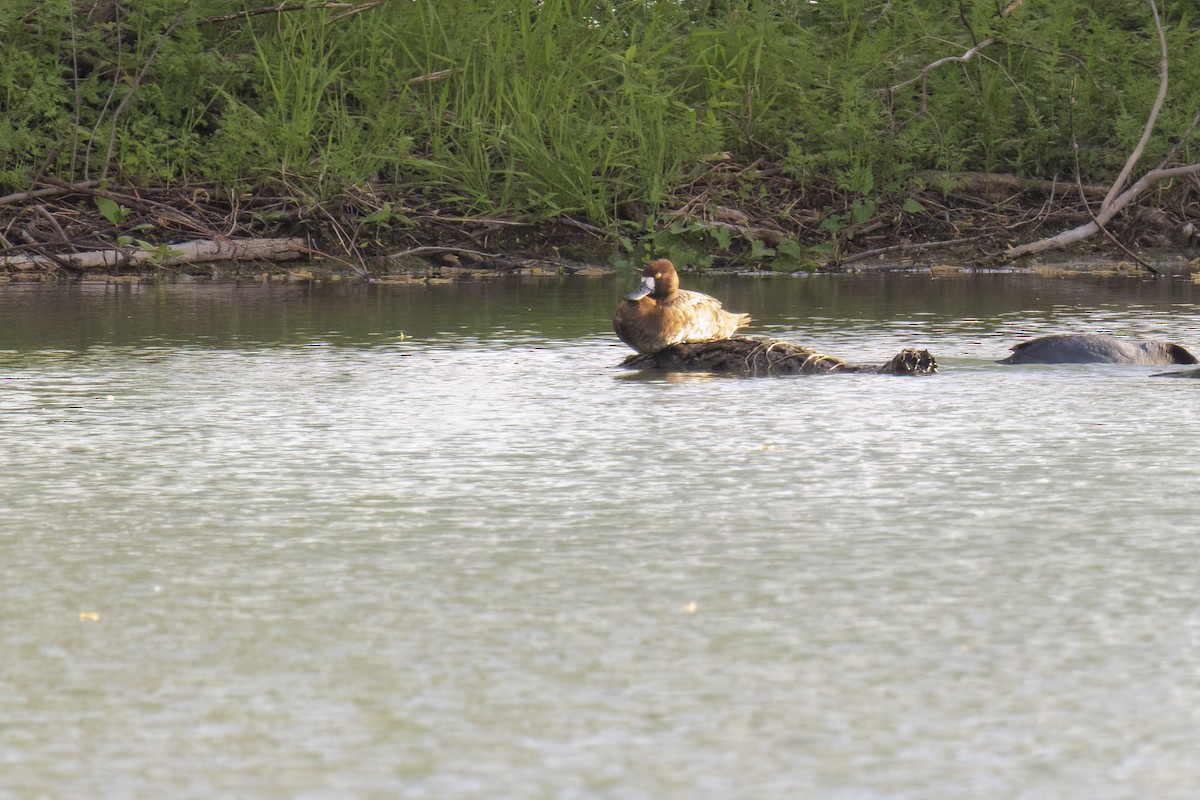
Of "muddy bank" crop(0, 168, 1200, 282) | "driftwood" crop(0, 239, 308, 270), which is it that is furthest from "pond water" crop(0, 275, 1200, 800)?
"muddy bank" crop(0, 168, 1200, 282)

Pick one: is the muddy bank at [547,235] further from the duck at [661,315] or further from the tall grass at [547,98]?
the duck at [661,315]

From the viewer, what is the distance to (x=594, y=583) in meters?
3.43

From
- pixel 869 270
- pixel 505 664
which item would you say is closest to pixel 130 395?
pixel 505 664

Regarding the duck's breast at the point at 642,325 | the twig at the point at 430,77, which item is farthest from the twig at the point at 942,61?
the duck's breast at the point at 642,325

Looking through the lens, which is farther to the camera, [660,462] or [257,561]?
[660,462]

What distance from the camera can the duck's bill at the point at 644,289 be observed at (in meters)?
7.10

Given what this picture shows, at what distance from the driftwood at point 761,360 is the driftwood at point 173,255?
5.32 meters

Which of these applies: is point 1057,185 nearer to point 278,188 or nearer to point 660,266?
point 278,188

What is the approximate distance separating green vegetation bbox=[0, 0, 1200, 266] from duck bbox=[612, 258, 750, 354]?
16.4 ft

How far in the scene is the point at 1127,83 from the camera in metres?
13.6

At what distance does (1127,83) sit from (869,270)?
109 inches

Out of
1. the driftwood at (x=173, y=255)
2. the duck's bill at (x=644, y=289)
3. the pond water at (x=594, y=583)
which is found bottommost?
the pond water at (x=594, y=583)

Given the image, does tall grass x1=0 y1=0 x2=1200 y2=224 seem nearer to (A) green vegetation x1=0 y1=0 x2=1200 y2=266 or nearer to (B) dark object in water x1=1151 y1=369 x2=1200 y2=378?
(A) green vegetation x1=0 y1=0 x2=1200 y2=266

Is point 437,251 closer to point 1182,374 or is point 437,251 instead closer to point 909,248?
point 909,248
